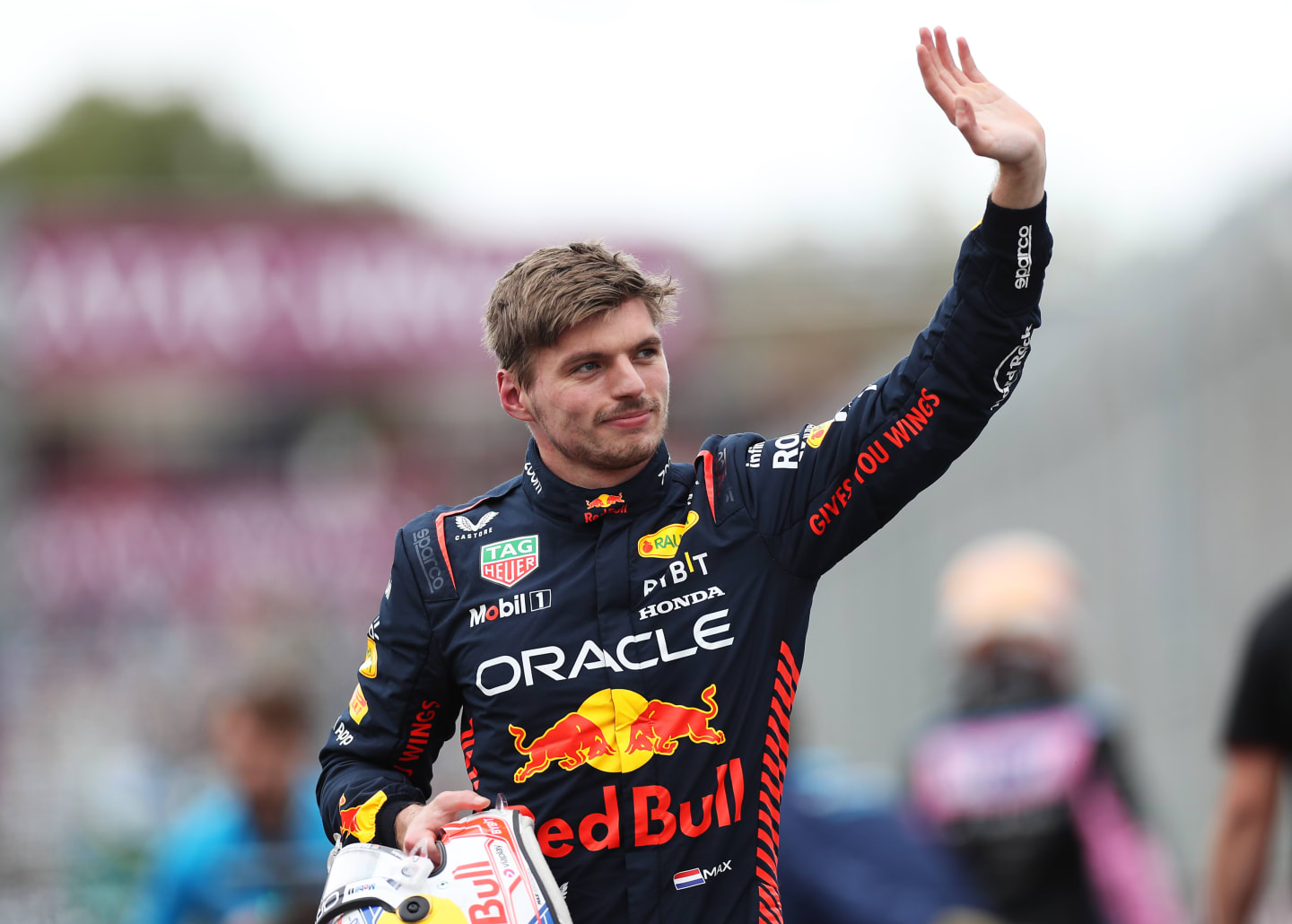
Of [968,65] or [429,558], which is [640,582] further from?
[968,65]

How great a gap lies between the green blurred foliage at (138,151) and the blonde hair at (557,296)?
1990 inches

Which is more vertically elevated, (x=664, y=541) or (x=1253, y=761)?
(x=664, y=541)

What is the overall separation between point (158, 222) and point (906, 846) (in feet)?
76.3

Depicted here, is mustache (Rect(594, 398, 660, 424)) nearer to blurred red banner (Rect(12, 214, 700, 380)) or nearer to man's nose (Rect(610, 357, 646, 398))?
man's nose (Rect(610, 357, 646, 398))

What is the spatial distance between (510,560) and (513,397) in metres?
0.34

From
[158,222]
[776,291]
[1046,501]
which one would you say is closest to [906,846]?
[1046,501]

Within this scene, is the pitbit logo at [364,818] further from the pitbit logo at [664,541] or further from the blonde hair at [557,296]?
the blonde hair at [557,296]

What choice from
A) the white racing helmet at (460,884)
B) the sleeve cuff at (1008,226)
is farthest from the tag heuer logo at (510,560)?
the sleeve cuff at (1008,226)

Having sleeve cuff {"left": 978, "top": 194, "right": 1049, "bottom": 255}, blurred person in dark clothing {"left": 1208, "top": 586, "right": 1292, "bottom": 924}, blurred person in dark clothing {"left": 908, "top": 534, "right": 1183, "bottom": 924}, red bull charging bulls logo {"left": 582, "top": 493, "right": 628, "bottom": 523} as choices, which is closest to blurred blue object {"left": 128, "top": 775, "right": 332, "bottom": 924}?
blurred person in dark clothing {"left": 908, "top": 534, "right": 1183, "bottom": 924}

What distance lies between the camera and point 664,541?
10.6 ft

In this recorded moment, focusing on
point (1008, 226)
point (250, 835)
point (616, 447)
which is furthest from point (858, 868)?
point (1008, 226)

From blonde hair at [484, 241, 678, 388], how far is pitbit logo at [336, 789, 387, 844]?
2.77 feet

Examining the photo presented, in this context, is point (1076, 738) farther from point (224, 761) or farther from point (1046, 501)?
point (1046, 501)

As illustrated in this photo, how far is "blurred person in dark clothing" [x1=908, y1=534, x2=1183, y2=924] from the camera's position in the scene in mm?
5336
